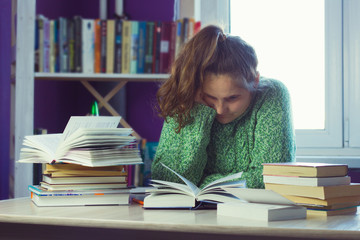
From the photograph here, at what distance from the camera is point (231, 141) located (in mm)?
1643

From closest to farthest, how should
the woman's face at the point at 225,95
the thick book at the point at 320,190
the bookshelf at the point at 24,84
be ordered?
the thick book at the point at 320,190 < the woman's face at the point at 225,95 < the bookshelf at the point at 24,84

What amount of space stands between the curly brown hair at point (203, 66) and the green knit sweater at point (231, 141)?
0.20 feet

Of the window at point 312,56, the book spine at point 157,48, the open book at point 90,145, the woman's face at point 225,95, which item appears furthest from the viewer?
the window at point 312,56

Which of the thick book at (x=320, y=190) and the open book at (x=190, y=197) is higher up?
the thick book at (x=320, y=190)

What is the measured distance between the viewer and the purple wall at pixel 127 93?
2.44 meters

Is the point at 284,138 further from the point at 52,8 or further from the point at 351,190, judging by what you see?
the point at 52,8

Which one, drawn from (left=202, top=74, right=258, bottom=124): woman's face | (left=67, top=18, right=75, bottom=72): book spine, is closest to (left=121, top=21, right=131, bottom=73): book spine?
(left=67, top=18, right=75, bottom=72): book spine

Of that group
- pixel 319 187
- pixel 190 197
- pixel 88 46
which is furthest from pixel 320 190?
pixel 88 46

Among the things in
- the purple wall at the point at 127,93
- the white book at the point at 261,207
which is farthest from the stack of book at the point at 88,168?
the purple wall at the point at 127,93

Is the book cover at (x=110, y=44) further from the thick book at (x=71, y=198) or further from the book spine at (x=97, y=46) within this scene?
the thick book at (x=71, y=198)

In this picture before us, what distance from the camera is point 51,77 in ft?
6.99

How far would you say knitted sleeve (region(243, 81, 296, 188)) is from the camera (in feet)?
4.85

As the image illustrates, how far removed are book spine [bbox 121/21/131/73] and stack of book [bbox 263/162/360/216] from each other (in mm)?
1210

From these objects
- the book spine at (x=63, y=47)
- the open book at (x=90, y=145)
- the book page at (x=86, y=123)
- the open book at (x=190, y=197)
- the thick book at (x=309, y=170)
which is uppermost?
the book spine at (x=63, y=47)
